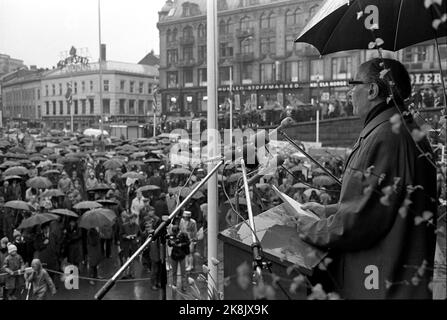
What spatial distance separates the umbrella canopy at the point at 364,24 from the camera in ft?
13.2

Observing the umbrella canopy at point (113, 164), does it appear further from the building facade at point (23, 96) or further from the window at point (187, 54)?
the building facade at point (23, 96)

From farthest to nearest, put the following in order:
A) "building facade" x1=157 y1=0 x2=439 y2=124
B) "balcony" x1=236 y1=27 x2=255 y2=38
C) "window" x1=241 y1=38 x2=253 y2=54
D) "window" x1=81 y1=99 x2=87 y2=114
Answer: "window" x1=81 y1=99 x2=87 y2=114 → "window" x1=241 y1=38 x2=253 y2=54 → "balcony" x1=236 y1=27 x2=255 y2=38 → "building facade" x1=157 y1=0 x2=439 y2=124

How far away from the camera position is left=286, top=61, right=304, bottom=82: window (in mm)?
49188

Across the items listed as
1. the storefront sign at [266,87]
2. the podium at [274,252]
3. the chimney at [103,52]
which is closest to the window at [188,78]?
the storefront sign at [266,87]

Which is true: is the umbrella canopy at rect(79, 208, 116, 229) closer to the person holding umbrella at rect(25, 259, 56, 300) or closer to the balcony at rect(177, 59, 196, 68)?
the person holding umbrella at rect(25, 259, 56, 300)

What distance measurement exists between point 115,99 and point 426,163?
64.7 m

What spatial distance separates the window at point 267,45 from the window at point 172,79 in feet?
40.0

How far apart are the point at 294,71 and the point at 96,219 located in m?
40.8

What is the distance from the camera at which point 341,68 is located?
150 feet

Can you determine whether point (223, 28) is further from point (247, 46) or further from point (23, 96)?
point (23, 96)

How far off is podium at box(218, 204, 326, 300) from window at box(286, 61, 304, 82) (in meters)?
47.1

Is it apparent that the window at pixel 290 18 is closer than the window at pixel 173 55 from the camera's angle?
Yes

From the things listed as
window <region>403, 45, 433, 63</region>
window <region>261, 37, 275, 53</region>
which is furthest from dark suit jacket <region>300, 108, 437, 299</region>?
window <region>261, 37, 275, 53</region>
